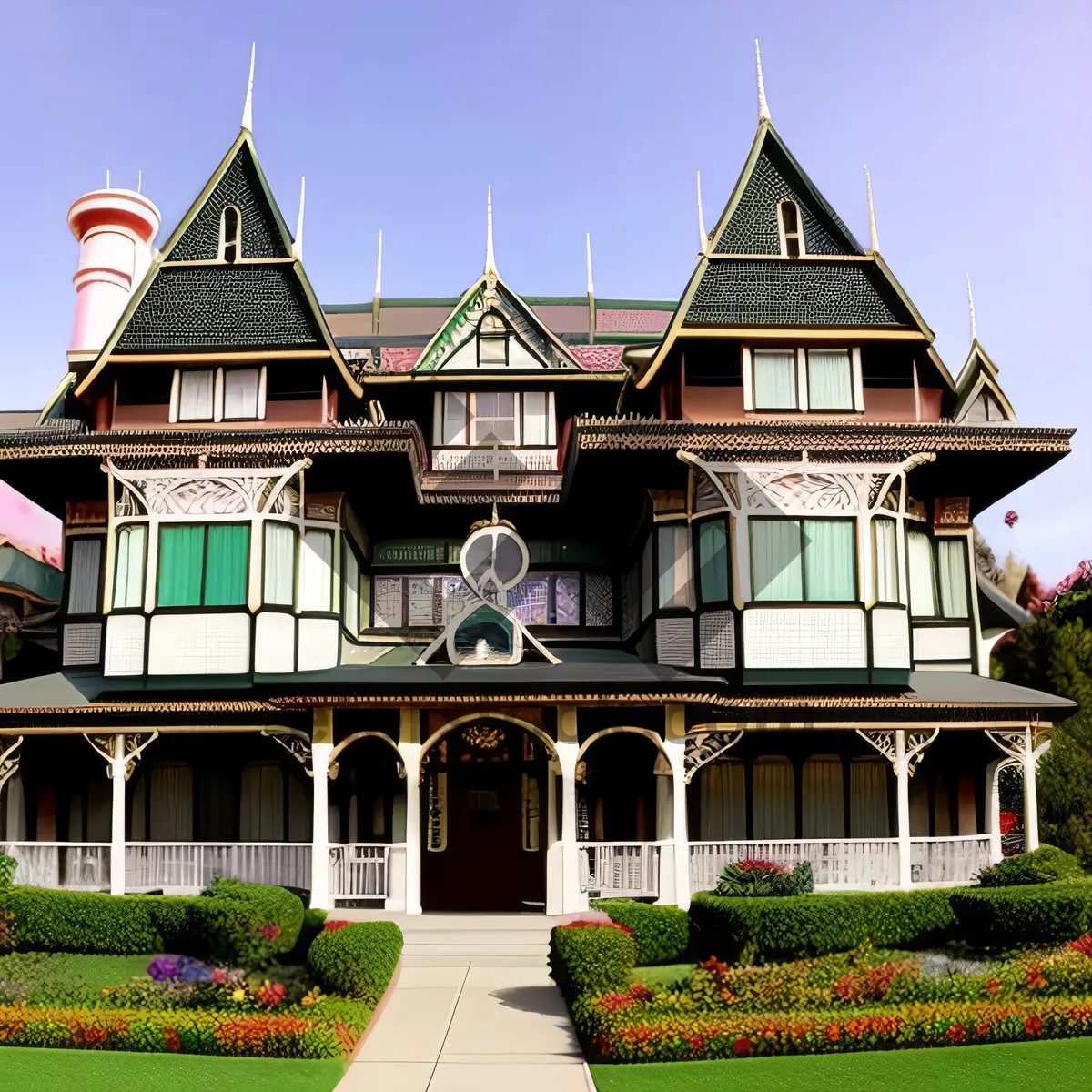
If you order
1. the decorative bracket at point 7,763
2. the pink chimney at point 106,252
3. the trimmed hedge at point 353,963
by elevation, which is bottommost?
the trimmed hedge at point 353,963

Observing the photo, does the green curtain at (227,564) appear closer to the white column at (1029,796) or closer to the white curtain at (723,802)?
the white curtain at (723,802)

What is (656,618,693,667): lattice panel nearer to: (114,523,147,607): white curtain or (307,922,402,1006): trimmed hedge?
(307,922,402,1006): trimmed hedge

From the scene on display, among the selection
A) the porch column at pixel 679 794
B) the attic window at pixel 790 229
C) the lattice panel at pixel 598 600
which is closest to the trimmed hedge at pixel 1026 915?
the porch column at pixel 679 794

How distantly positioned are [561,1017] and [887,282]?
57.2 feet

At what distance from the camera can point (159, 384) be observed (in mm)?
26812

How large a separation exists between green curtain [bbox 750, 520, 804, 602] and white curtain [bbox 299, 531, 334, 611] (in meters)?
8.74

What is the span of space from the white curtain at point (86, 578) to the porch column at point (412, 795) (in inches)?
331

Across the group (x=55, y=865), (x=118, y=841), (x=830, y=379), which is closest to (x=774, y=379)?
(x=830, y=379)

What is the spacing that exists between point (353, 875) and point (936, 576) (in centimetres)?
1409

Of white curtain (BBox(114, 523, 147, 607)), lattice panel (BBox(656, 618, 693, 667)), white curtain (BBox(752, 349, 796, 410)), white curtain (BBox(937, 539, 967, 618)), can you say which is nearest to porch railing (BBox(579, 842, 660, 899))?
lattice panel (BBox(656, 618, 693, 667))

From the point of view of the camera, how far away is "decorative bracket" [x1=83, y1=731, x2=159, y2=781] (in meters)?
23.0

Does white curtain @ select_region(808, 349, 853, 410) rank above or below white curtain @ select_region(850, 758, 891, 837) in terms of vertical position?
above

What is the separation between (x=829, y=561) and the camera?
23453mm

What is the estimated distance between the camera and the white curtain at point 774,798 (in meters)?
25.0
